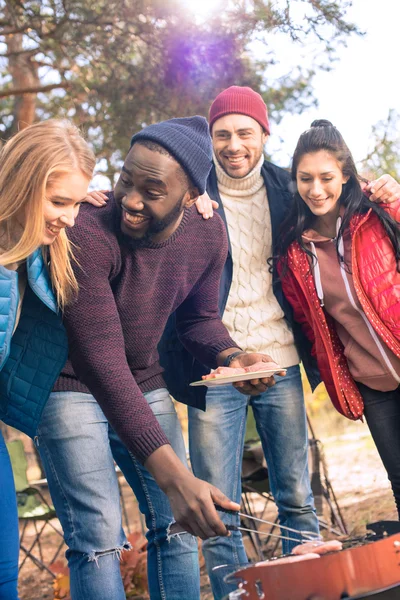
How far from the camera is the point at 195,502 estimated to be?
1.97 metres

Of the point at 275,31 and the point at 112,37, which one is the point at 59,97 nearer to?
the point at 112,37

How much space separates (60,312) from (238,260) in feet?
3.46

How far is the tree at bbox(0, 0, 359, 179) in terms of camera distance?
17.0ft

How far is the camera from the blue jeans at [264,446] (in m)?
3.13

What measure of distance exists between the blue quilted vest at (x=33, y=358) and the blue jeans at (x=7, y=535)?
12 centimetres

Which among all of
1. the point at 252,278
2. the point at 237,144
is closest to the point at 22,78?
the point at 237,144

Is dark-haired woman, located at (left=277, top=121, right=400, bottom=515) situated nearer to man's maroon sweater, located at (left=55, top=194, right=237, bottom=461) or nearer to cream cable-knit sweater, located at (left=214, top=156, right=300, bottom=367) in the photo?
cream cable-knit sweater, located at (left=214, top=156, right=300, bottom=367)

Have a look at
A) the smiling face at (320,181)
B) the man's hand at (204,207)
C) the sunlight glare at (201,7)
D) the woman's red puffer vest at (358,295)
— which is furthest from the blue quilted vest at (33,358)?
the sunlight glare at (201,7)

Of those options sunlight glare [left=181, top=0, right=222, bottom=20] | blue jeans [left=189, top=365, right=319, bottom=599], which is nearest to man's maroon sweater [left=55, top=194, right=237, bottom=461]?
blue jeans [left=189, top=365, right=319, bottom=599]

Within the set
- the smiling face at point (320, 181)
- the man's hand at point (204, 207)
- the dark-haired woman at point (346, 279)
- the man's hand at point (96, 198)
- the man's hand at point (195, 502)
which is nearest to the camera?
the man's hand at point (195, 502)

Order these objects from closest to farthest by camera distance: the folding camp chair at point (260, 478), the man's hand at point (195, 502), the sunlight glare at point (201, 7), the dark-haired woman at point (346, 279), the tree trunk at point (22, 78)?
the man's hand at point (195, 502), the dark-haired woman at point (346, 279), the folding camp chair at point (260, 478), the sunlight glare at point (201, 7), the tree trunk at point (22, 78)

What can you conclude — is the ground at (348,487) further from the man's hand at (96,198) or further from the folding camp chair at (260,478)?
the man's hand at (96,198)

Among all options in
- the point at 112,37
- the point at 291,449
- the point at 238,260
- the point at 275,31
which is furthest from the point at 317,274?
the point at 112,37

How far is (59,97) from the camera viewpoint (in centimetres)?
650
